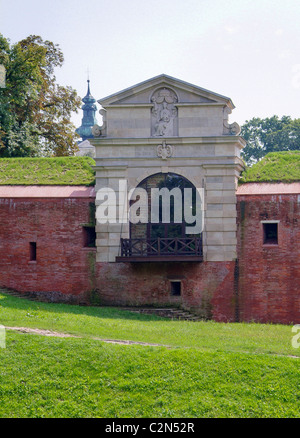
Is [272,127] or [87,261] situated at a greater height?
[272,127]

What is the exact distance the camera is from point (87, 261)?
25141mm

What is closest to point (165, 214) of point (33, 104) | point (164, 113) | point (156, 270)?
point (156, 270)

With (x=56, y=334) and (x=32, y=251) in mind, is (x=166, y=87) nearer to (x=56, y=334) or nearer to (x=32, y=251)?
(x=32, y=251)

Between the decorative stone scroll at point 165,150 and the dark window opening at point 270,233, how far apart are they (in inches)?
156

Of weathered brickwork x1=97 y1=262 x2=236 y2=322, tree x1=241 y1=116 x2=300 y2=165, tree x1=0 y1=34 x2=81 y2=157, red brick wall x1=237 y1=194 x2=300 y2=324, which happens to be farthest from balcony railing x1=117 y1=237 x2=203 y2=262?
tree x1=241 y1=116 x2=300 y2=165

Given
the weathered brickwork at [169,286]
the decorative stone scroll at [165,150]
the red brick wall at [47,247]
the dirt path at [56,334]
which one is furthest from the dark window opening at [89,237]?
the dirt path at [56,334]

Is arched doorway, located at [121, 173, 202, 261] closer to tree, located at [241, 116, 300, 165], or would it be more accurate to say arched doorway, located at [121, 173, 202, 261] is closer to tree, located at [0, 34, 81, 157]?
tree, located at [0, 34, 81, 157]

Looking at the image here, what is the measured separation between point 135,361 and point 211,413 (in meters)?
2.54

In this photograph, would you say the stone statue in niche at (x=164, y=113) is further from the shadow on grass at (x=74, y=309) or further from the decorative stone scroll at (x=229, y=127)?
the shadow on grass at (x=74, y=309)

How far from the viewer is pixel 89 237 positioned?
2584cm

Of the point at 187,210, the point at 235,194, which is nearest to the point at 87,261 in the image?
the point at 187,210

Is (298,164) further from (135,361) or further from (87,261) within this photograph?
(135,361)

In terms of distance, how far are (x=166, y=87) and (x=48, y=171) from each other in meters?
5.58

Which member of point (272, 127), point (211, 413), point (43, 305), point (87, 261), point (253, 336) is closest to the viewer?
point (211, 413)
